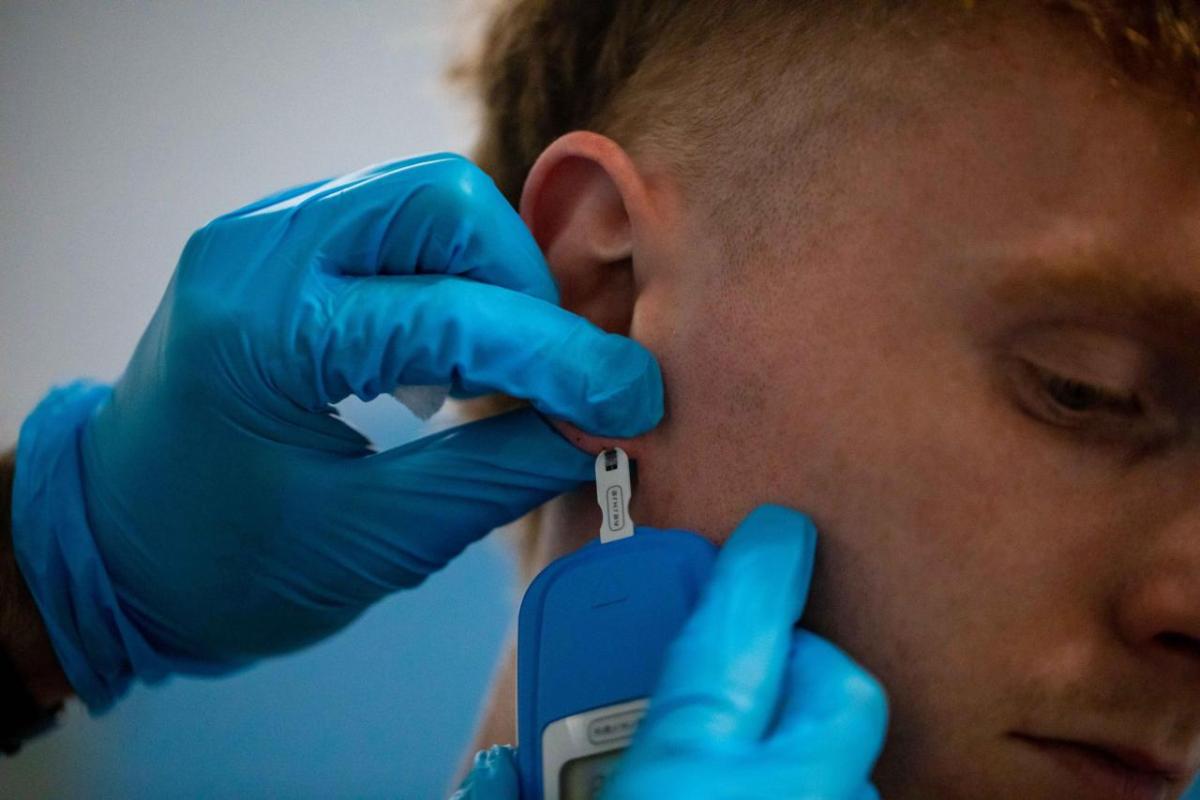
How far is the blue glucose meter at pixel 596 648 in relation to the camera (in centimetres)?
95

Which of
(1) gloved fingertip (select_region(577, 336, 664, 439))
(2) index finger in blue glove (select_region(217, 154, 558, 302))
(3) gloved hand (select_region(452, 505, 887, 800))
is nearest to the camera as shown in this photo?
(3) gloved hand (select_region(452, 505, 887, 800))

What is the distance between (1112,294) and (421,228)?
26.1 inches

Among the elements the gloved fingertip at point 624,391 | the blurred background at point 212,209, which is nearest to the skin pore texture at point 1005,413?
the gloved fingertip at point 624,391

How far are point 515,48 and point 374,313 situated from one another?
1.53 feet

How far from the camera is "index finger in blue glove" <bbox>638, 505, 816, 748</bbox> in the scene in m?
0.76

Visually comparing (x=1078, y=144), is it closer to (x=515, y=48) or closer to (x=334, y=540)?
(x=515, y=48)

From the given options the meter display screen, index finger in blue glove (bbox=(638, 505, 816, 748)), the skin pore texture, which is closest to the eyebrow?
the skin pore texture

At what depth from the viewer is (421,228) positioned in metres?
1.10

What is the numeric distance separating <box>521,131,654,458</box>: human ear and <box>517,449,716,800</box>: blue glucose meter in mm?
138

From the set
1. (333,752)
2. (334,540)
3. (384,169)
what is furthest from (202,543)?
(333,752)

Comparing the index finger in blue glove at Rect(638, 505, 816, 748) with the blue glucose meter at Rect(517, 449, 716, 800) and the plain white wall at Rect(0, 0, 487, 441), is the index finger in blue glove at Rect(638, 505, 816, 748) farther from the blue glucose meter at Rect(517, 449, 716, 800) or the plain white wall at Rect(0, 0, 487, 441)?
the plain white wall at Rect(0, 0, 487, 441)

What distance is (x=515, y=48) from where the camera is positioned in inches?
52.0

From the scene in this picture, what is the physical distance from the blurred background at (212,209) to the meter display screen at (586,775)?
2.63 ft

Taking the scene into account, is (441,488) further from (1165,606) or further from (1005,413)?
(1165,606)
